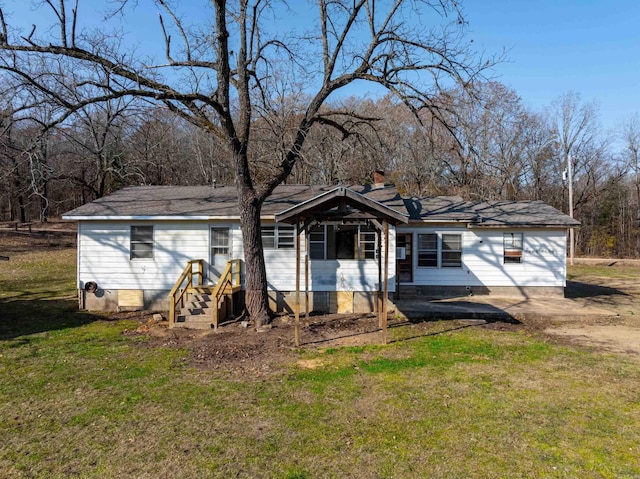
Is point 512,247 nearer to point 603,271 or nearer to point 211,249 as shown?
point 211,249

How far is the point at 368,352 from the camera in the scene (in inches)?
315

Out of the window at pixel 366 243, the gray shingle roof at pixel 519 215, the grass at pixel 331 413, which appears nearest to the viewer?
the grass at pixel 331 413

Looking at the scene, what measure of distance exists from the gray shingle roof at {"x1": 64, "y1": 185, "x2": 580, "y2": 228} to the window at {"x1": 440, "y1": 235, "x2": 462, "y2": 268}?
0.74 m

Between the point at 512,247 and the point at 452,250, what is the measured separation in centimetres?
210

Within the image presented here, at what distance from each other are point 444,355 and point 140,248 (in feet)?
30.7

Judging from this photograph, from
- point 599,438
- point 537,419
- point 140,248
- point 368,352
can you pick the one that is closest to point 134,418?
point 368,352

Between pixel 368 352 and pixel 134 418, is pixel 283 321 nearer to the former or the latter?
pixel 368 352

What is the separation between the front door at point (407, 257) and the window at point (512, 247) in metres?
3.30

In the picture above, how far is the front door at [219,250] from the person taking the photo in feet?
40.0

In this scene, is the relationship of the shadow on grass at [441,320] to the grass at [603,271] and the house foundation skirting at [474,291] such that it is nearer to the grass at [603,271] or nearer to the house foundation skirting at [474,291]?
the house foundation skirting at [474,291]

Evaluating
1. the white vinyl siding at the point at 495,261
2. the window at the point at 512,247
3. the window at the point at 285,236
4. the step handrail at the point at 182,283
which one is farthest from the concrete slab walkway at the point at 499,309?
the step handrail at the point at 182,283

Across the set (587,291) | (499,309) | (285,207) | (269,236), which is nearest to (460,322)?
(499,309)

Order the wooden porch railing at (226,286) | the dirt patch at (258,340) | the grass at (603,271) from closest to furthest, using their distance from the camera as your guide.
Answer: the dirt patch at (258,340)
the wooden porch railing at (226,286)
the grass at (603,271)

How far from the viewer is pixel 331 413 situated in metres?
5.28
